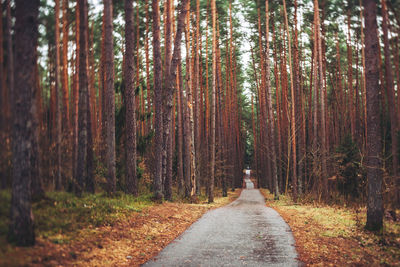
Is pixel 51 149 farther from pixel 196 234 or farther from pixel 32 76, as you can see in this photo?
pixel 196 234

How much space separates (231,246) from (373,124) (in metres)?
5.05

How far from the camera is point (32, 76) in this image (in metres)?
5.66

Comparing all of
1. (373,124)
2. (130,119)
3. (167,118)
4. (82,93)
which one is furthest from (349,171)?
(82,93)

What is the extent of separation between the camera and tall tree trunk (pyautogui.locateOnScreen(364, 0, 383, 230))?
9078 mm

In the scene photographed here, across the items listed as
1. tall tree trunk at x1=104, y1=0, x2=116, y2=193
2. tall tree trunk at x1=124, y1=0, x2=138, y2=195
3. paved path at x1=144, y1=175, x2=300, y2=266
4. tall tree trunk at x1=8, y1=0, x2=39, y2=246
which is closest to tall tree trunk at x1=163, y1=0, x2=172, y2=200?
tall tree trunk at x1=124, y1=0, x2=138, y2=195

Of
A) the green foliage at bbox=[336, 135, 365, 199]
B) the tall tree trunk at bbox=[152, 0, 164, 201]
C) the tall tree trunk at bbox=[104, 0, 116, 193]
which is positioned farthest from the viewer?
the green foliage at bbox=[336, 135, 365, 199]

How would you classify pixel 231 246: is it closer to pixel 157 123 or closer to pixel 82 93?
pixel 82 93

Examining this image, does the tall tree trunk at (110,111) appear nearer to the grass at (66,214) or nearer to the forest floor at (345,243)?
the grass at (66,214)

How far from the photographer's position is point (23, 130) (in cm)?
545

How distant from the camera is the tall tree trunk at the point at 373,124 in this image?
908 centimetres

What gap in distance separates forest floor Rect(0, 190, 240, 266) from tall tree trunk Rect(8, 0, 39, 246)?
0.99ft

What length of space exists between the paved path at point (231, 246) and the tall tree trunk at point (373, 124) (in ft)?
7.80

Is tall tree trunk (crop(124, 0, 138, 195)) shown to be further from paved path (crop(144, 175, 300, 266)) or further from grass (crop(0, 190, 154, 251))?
paved path (crop(144, 175, 300, 266))

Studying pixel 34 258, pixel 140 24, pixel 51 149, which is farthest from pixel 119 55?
pixel 34 258
